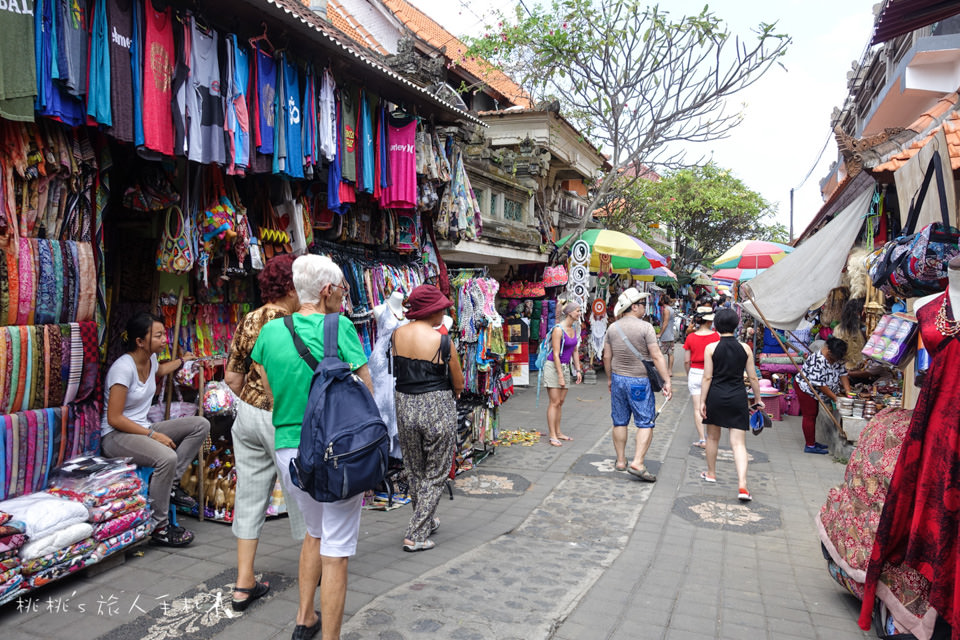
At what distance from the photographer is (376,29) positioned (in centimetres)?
1641

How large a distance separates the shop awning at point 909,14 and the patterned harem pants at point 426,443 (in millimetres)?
5117

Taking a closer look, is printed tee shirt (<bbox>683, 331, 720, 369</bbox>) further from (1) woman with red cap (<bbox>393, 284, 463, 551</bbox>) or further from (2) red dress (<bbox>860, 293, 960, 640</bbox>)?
(2) red dress (<bbox>860, 293, 960, 640</bbox>)

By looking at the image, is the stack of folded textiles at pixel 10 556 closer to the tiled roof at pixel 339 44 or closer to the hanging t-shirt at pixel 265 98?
the hanging t-shirt at pixel 265 98

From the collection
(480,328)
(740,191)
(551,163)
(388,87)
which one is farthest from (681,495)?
(740,191)

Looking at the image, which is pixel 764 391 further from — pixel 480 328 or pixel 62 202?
pixel 62 202

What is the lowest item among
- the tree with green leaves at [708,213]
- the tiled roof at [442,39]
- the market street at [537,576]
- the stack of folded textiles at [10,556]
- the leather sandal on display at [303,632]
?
the market street at [537,576]

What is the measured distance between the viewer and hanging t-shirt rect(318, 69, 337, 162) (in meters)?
5.60

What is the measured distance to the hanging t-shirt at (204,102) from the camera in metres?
4.39

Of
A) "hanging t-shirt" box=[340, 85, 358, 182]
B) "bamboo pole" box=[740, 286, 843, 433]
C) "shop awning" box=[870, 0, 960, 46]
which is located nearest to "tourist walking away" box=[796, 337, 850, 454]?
"bamboo pole" box=[740, 286, 843, 433]

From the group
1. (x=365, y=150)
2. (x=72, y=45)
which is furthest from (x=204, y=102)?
(x=365, y=150)

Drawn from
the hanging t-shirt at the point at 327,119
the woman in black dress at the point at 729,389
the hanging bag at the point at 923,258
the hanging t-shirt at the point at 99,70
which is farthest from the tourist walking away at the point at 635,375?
the hanging t-shirt at the point at 99,70

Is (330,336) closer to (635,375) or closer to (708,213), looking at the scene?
(635,375)

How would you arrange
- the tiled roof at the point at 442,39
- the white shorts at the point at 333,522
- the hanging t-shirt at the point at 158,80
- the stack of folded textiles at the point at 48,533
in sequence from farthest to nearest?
the tiled roof at the point at 442,39 → the hanging t-shirt at the point at 158,80 → the stack of folded textiles at the point at 48,533 → the white shorts at the point at 333,522

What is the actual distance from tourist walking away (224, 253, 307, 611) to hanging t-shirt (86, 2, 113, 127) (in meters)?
1.58
